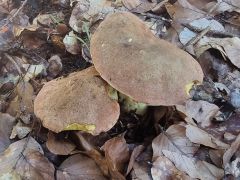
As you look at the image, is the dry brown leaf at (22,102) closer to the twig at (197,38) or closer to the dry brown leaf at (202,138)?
the dry brown leaf at (202,138)

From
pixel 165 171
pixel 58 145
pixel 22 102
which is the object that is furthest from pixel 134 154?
pixel 22 102

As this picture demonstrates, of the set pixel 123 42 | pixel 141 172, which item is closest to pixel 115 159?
pixel 141 172

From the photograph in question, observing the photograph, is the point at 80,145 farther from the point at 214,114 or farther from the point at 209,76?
the point at 209,76

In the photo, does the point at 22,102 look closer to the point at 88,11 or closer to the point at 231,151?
the point at 88,11

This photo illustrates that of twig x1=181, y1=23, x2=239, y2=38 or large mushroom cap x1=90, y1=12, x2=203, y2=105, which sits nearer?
large mushroom cap x1=90, y1=12, x2=203, y2=105

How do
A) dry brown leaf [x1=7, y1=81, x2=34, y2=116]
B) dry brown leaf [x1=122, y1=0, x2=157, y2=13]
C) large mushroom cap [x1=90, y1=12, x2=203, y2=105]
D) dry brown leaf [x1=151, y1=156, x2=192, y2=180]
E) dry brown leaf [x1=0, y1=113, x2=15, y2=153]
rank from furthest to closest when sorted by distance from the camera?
dry brown leaf [x1=122, y1=0, x2=157, y2=13] → dry brown leaf [x1=7, y1=81, x2=34, y2=116] → dry brown leaf [x1=0, y1=113, x2=15, y2=153] → dry brown leaf [x1=151, y1=156, x2=192, y2=180] → large mushroom cap [x1=90, y1=12, x2=203, y2=105]

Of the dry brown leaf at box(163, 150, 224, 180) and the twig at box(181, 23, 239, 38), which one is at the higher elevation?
the twig at box(181, 23, 239, 38)

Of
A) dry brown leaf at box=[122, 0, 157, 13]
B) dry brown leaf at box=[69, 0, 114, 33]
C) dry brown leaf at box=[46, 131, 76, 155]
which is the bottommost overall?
dry brown leaf at box=[46, 131, 76, 155]

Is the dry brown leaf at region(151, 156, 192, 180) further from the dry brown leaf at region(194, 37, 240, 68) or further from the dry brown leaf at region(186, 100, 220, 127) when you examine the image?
the dry brown leaf at region(194, 37, 240, 68)

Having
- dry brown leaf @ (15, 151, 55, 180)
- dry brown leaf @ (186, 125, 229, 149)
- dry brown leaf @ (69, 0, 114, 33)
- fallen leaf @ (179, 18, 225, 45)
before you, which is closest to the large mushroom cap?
Result: dry brown leaf @ (186, 125, 229, 149)
